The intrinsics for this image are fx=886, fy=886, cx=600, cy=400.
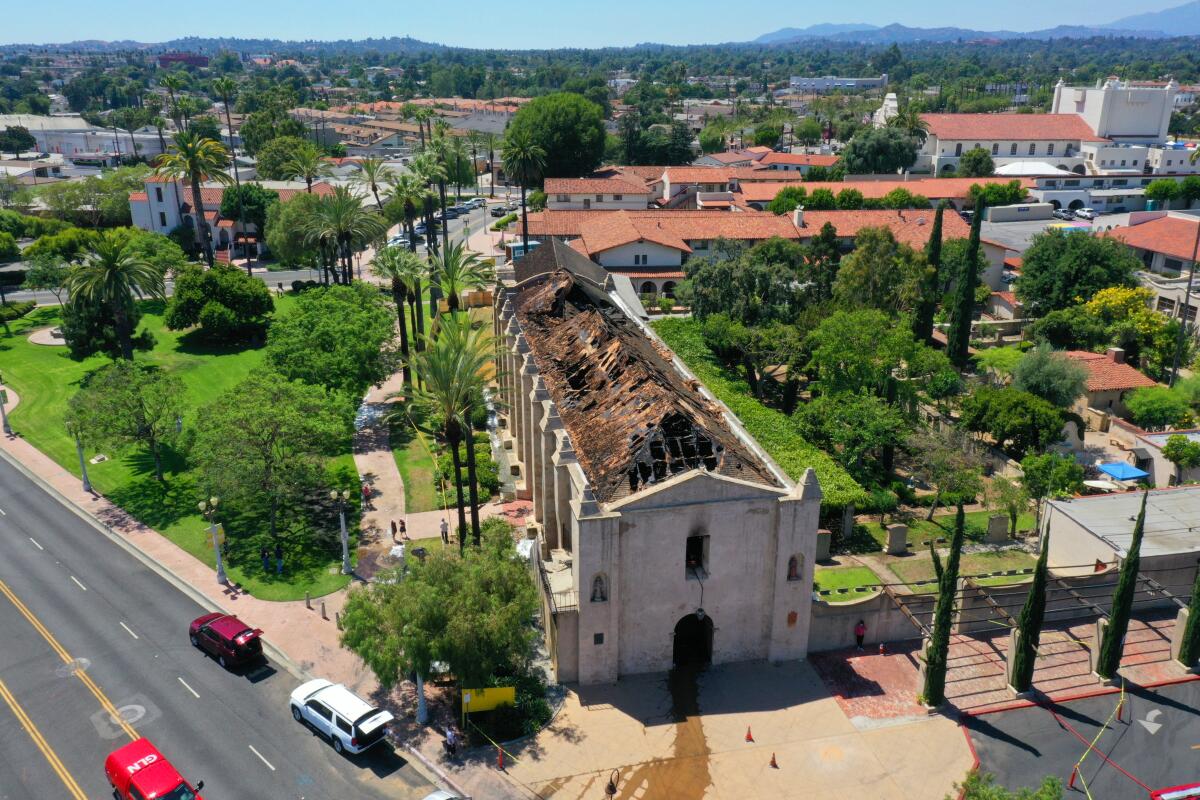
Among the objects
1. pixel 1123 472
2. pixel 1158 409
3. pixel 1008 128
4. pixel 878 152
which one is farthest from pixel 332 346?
pixel 1008 128

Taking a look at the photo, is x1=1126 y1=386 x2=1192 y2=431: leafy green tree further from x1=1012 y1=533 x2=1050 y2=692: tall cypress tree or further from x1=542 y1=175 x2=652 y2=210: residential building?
x1=542 y1=175 x2=652 y2=210: residential building

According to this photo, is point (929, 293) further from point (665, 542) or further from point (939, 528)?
point (665, 542)

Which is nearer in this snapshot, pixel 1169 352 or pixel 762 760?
pixel 762 760

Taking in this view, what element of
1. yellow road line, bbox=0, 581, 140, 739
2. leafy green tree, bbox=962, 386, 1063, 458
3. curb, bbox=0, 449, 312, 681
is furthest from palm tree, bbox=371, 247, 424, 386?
leafy green tree, bbox=962, 386, 1063, 458

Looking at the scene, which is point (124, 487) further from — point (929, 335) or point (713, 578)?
point (929, 335)

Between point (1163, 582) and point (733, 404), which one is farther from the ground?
point (733, 404)

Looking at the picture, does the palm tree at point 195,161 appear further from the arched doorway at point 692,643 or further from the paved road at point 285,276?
the arched doorway at point 692,643

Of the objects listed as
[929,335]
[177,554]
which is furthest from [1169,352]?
[177,554]

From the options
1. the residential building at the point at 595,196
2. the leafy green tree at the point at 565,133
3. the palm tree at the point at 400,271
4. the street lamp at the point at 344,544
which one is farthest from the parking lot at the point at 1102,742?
the leafy green tree at the point at 565,133
